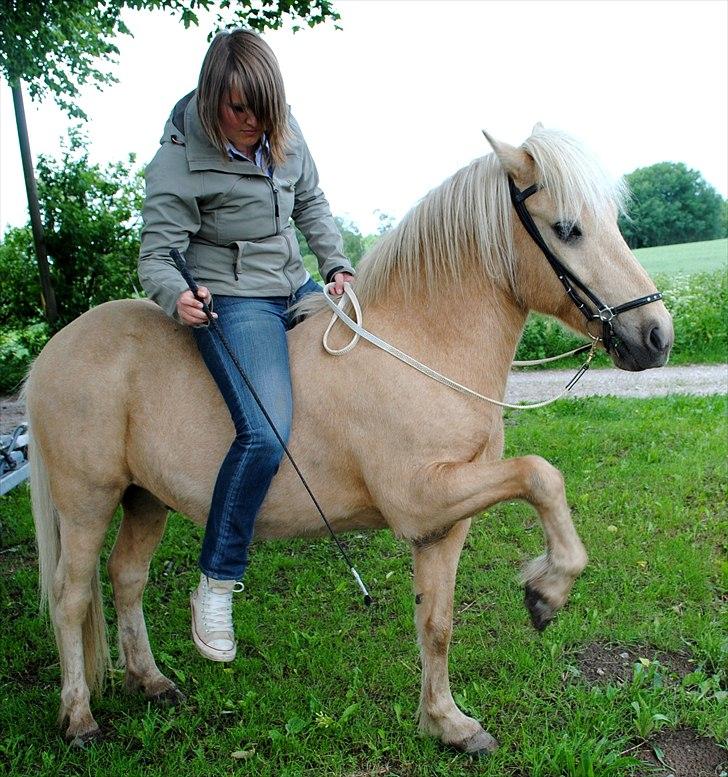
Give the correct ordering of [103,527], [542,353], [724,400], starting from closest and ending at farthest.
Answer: [103,527]
[724,400]
[542,353]

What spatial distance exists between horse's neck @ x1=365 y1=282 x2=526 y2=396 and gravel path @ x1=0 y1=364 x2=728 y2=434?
662 cm

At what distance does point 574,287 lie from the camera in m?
2.62

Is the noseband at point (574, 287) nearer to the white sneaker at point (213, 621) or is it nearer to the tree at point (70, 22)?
the white sneaker at point (213, 621)

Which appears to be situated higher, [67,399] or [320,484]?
[67,399]

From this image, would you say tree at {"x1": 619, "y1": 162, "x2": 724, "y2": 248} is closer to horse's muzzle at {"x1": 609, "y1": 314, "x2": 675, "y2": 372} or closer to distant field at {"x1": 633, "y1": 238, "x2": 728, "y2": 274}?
distant field at {"x1": 633, "y1": 238, "x2": 728, "y2": 274}

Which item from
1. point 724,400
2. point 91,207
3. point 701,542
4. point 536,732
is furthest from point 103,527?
point 91,207

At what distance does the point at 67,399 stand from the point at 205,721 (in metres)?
1.68

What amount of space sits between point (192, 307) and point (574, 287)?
1.45 metres

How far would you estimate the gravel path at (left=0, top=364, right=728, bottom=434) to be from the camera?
10.0m

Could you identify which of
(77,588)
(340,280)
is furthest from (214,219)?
(77,588)

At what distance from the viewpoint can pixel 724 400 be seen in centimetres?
853

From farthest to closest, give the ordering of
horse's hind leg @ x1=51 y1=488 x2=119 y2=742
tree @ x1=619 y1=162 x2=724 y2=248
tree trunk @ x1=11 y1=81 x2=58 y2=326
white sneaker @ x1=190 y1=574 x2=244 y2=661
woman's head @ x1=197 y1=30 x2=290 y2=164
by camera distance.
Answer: tree @ x1=619 y1=162 x2=724 y2=248, tree trunk @ x1=11 y1=81 x2=58 y2=326, horse's hind leg @ x1=51 y1=488 x2=119 y2=742, white sneaker @ x1=190 y1=574 x2=244 y2=661, woman's head @ x1=197 y1=30 x2=290 y2=164

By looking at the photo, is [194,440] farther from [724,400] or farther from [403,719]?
[724,400]

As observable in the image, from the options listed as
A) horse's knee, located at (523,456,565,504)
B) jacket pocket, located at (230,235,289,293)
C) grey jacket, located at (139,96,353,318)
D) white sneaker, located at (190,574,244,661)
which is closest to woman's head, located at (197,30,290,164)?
grey jacket, located at (139,96,353,318)
